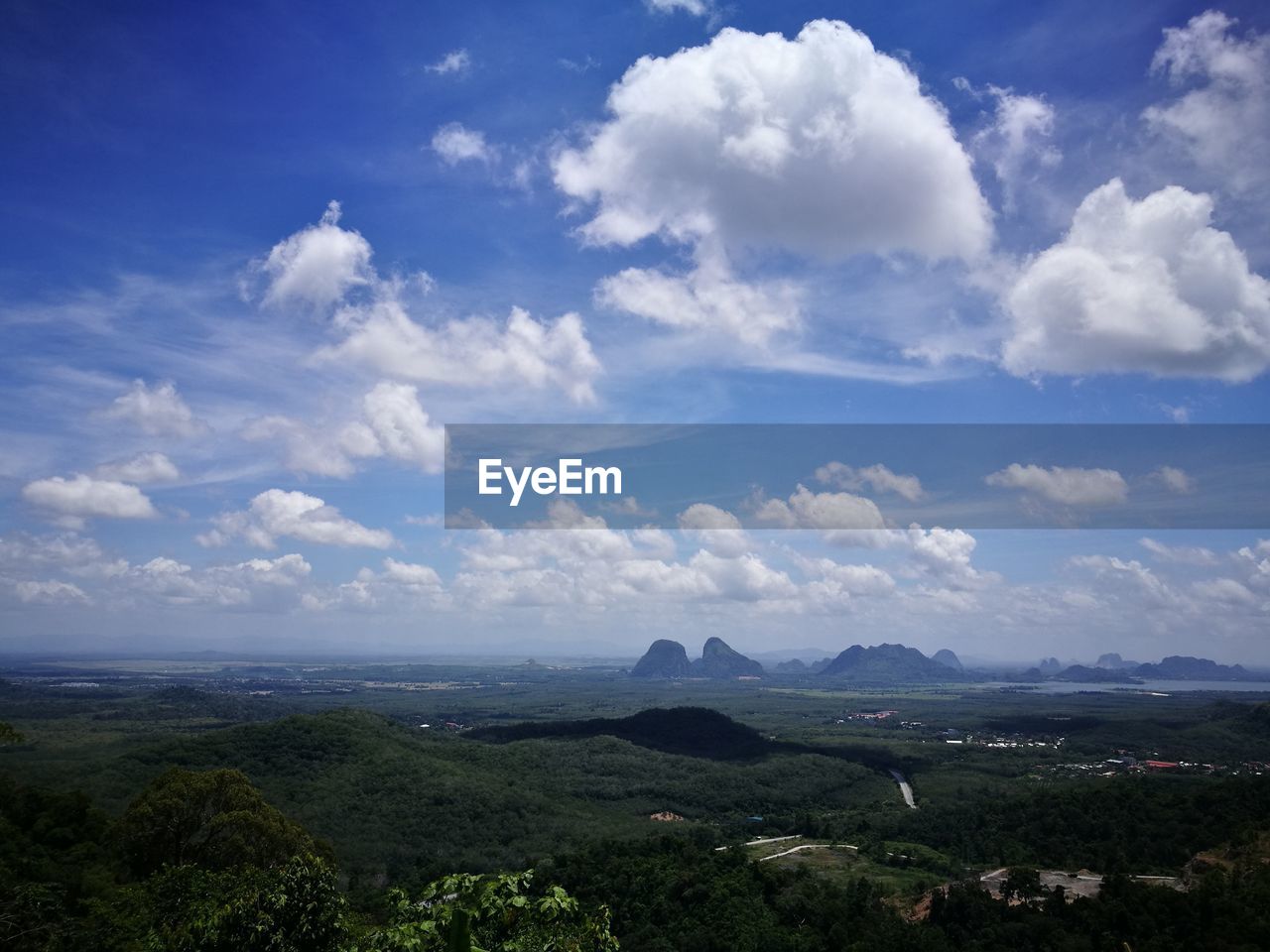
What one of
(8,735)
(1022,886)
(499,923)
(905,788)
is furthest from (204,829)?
(905,788)

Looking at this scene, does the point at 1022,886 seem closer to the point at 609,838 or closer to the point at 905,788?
the point at 609,838

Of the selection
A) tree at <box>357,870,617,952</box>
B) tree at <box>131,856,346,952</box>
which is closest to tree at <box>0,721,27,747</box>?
tree at <box>131,856,346,952</box>

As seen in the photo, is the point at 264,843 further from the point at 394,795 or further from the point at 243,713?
the point at 243,713

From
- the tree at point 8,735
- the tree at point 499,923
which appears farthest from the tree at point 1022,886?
the tree at point 8,735

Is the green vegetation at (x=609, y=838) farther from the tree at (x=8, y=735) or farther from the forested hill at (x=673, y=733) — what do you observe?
the tree at (x=8, y=735)

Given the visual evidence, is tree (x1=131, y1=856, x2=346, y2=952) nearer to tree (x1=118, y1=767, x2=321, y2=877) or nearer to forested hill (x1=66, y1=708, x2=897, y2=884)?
tree (x1=118, y1=767, x2=321, y2=877)


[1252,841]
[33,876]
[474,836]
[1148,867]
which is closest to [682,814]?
[474,836]
